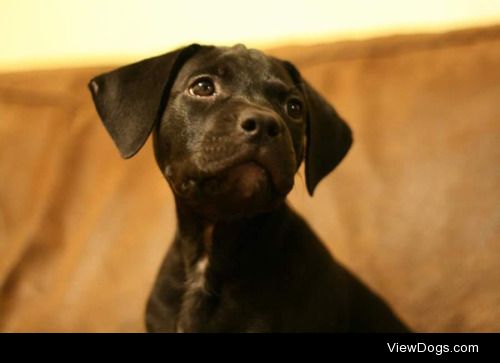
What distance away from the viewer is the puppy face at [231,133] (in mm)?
1176

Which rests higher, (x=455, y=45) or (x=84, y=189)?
(x=455, y=45)

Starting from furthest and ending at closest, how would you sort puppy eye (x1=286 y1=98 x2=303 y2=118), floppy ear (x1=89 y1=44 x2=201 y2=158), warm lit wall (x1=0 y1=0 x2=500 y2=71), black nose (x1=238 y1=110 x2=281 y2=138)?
warm lit wall (x1=0 y1=0 x2=500 y2=71) < puppy eye (x1=286 y1=98 x2=303 y2=118) < floppy ear (x1=89 y1=44 x2=201 y2=158) < black nose (x1=238 y1=110 x2=281 y2=138)

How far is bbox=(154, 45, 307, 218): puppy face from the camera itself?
118 cm

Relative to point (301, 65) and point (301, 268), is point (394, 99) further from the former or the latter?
point (301, 268)

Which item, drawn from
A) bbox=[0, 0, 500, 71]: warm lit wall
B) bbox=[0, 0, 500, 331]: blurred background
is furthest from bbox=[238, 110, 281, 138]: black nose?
bbox=[0, 0, 500, 71]: warm lit wall

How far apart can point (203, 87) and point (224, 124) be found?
17cm

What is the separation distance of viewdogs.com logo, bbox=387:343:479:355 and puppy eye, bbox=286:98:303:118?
54 centimetres

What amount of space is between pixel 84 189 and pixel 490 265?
46.6 inches

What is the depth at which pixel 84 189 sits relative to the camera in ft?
6.34

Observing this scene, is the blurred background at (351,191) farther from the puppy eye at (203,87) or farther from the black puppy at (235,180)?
the puppy eye at (203,87)

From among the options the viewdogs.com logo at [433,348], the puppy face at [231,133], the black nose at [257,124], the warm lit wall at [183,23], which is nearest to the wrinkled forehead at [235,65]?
the puppy face at [231,133]

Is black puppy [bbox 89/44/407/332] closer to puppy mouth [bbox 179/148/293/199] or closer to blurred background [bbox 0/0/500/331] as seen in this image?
puppy mouth [bbox 179/148/293/199]

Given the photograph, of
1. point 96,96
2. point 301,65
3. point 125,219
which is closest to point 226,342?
point 96,96

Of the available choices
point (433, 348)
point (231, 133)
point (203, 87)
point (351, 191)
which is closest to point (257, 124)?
point (231, 133)
